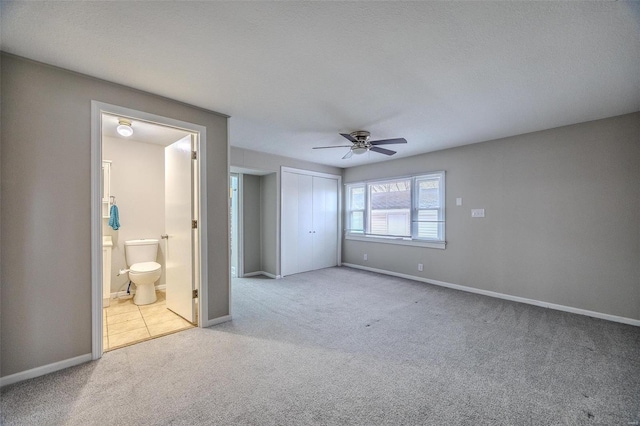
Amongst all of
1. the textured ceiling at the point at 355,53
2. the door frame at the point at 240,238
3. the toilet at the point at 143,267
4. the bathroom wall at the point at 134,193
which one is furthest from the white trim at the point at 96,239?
the door frame at the point at 240,238

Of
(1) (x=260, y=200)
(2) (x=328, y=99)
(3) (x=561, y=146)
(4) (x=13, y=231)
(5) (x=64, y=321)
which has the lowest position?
(5) (x=64, y=321)

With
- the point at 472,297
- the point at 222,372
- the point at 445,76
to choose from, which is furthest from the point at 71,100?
the point at 472,297

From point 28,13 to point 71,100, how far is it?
0.74m

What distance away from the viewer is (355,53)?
6.17ft

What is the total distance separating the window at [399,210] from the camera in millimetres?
4684

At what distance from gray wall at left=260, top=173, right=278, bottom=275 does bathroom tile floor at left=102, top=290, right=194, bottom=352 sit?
2.00m

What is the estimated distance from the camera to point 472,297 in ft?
12.9

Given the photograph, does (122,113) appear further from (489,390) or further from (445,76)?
(489,390)

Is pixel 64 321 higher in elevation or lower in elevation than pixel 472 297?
higher

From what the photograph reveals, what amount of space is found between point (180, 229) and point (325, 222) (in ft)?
11.1

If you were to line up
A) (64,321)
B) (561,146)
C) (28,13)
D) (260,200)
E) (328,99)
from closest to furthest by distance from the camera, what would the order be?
(28,13), (64,321), (328,99), (561,146), (260,200)

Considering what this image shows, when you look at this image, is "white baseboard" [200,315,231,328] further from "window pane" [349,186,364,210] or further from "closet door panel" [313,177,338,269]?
"window pane" [349,186,364,210]

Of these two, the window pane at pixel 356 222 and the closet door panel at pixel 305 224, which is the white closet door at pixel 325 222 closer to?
the closet door panel at pixel 305 224

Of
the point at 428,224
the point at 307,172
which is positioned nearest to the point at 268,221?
the point at 307,172
